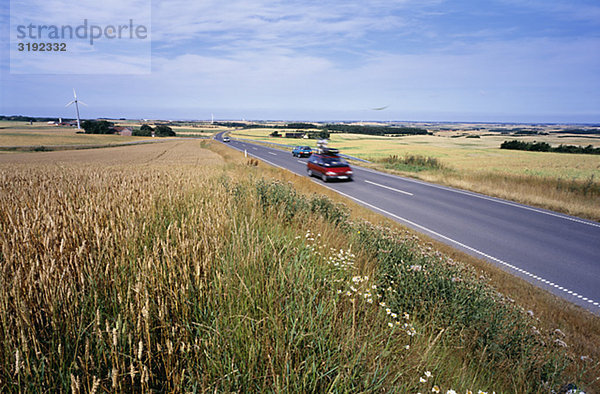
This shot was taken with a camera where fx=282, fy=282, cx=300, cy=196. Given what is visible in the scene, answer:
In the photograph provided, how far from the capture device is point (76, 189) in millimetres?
4969

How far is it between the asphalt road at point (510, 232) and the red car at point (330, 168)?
2.33 metres

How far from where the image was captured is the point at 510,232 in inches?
383

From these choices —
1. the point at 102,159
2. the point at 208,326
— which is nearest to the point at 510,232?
the point at 208,326

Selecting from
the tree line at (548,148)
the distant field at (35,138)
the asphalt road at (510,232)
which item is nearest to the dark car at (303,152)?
the asphalt road at (510,232)

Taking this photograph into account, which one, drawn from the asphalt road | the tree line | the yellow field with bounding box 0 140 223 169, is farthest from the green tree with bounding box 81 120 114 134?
the tree line

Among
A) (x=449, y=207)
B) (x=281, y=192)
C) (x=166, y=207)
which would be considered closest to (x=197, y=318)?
(x=166, y=207)

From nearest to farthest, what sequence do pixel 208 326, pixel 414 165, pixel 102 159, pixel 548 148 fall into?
pixel 208 326, pixel 102 159, pixel 414 165, pixel 548 148

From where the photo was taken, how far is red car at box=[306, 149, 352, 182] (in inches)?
743

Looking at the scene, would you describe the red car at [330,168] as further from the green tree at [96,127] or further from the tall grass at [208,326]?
the green tree at [96,127]

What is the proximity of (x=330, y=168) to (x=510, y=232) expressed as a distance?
11.1 metres

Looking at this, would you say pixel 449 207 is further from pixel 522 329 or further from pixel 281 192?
pixel 522 329

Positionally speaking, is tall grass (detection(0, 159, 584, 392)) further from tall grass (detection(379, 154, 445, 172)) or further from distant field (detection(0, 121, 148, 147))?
distant field (detection(0, 121, 148, 147))

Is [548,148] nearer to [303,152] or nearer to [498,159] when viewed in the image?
[498,159]

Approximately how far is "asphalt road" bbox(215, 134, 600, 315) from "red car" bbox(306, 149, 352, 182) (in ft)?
7.64
